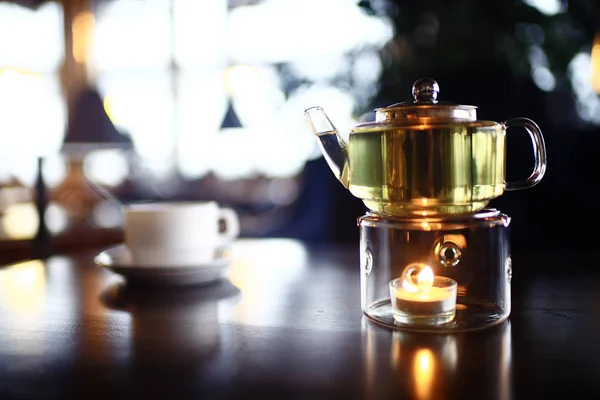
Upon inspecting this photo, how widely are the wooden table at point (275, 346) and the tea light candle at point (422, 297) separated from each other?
3 cm

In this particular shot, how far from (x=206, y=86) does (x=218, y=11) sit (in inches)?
21.0

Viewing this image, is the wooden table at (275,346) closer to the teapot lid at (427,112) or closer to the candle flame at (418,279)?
the candle flame at (418,279)

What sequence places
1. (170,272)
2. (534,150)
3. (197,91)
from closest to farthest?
(534,150), (170,272), (197,91)

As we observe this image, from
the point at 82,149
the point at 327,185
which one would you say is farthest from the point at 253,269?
the point at 82,149

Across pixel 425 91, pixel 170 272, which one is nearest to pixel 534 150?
pixel 425 91

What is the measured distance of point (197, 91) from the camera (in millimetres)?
4359

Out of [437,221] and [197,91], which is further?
[197,91]

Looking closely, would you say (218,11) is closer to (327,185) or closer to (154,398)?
(327,185)

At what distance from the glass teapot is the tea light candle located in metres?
0.05

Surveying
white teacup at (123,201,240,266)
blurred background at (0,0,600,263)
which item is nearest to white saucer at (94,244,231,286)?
white teacup at (123,201,240,266)

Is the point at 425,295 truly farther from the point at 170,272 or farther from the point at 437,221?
the point at 170,272

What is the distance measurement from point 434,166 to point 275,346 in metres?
0.16

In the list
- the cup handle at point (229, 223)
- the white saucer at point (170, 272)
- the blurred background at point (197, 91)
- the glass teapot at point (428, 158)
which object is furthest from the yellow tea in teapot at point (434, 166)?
the blurred background at point (197, 91)

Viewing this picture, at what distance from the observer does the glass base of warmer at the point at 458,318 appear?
41cm
